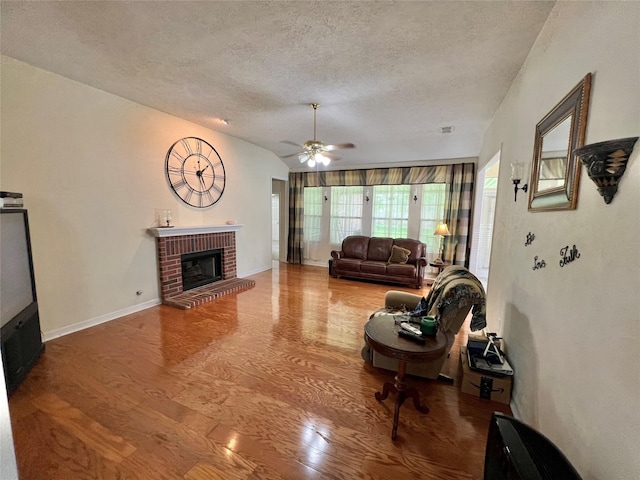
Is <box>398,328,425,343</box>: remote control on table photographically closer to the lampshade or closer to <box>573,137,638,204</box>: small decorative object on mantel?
<box>573,137,638,204</box>: small decorative object on mantel

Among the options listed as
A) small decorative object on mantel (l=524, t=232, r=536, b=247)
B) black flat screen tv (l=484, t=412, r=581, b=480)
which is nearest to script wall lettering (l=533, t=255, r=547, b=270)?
small decorative object on mantel (l=524, t=232, r=536, b=247)

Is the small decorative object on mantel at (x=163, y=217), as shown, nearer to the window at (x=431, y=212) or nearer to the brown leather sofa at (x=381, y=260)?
the brown leather sofa at (x=381, y=260)

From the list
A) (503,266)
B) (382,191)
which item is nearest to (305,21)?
(503,266)

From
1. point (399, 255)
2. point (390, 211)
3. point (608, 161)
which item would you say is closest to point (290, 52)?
point (608, 161)

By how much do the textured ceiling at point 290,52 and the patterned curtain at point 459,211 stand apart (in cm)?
176

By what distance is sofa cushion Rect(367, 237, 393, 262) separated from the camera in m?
5.66

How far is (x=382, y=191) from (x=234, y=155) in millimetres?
3258

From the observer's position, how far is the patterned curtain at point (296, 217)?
6.84 meters

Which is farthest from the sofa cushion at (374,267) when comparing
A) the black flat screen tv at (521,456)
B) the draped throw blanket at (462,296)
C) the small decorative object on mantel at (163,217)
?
the black flat screen tv at (521,456)

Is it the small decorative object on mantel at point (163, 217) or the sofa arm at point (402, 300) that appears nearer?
the sofa arm at point (402, 300)

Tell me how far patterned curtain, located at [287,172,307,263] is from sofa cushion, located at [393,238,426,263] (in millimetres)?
2593

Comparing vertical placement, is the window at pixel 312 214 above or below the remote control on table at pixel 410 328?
above

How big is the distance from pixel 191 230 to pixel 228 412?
9.89ft

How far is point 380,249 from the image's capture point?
18.8 ft
